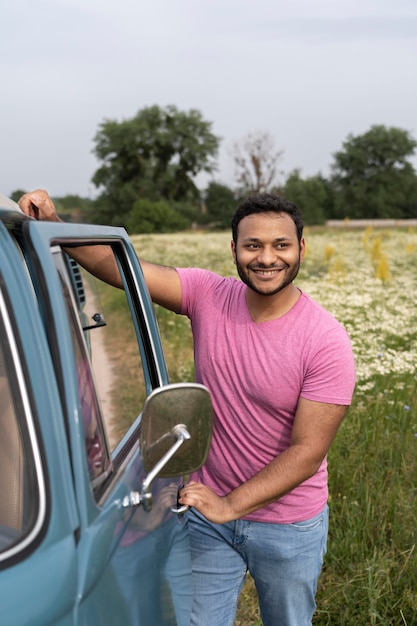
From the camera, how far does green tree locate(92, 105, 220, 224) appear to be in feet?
261

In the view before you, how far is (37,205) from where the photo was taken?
2.51 metres

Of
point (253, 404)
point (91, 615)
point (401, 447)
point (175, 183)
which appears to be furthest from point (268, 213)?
point (175, 183)

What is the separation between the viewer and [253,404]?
2.55 m

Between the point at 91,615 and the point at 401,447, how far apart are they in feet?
12.2

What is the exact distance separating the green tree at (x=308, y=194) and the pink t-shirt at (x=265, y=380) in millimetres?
76701

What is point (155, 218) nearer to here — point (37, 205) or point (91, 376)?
point (37, 205)

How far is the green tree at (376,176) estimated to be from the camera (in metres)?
91.3

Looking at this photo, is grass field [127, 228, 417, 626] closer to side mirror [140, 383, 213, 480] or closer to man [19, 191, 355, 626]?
man [19, 191, 355, 626]

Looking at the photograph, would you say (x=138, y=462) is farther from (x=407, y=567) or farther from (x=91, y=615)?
(x=407, y=567)

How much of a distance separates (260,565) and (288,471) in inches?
17.5

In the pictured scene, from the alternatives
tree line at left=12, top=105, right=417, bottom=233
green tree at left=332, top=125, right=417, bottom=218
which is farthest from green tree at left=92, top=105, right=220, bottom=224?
green tree at left=332, top=125, right=417, bottom=218

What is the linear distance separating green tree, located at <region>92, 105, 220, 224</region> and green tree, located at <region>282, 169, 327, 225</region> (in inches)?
342

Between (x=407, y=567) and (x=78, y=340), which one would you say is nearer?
(x=78, y=340)

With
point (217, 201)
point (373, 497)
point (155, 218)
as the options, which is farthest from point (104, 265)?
point (217, 201)
